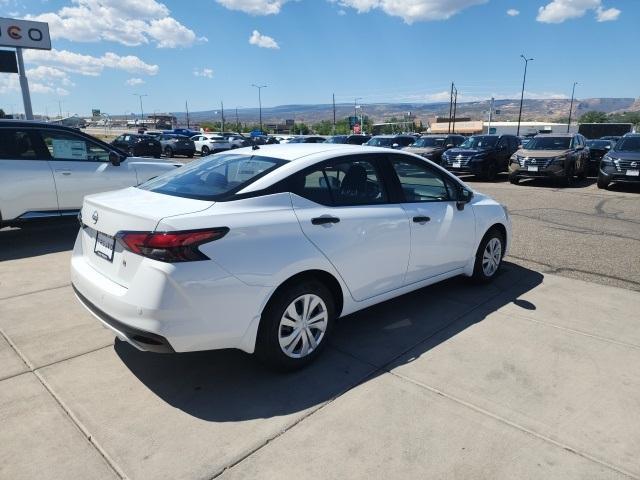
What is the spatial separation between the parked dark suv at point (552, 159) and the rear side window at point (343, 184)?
42.8 ft

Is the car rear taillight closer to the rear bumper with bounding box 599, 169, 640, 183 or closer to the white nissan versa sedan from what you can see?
the white nissan versa sedan

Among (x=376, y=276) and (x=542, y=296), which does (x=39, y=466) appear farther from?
(x=542, y=296)

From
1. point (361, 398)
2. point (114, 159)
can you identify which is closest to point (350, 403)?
point (361, 398)

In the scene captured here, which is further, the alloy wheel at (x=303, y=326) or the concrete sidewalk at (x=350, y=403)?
the alloy wheel at (x=303, y=326)

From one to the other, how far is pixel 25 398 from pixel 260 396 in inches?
60.5

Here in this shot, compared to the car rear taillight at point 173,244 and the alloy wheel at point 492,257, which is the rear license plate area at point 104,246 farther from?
the alloy wheel at point 492,257

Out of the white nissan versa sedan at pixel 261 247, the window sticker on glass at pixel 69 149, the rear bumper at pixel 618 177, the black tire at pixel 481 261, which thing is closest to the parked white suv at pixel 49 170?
the window sticker on glass at pixel 69 149

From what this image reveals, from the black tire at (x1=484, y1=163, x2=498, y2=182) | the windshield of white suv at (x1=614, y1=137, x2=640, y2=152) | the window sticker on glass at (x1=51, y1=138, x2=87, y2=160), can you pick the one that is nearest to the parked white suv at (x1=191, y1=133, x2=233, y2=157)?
the black tire at (x1=484, y1=163, x2=498, y2=182)

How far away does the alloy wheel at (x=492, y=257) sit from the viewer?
5204mm

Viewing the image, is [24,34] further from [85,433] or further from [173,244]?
[85,433]

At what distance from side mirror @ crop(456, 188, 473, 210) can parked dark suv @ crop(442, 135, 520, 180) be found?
42.5 ft

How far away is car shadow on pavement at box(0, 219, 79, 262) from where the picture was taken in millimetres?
6602

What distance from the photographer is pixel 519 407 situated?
3041 mm

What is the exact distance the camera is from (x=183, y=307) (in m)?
2.79
